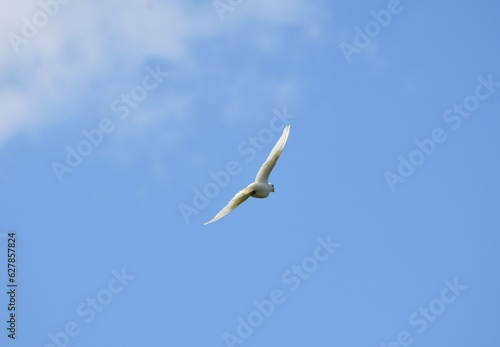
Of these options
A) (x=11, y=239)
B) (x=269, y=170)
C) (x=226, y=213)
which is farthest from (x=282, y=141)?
(x=11, y=239)

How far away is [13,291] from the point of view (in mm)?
23156

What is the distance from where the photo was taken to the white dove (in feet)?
65.3

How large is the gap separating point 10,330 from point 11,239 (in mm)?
2946

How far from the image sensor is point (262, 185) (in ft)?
65.5

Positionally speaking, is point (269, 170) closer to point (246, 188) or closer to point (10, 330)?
point (246, 188)

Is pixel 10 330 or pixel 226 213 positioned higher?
pixel 10 330

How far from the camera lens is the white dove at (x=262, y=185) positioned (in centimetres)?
1991

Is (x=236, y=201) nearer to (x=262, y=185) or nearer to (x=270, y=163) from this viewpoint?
(x=262, y=185)

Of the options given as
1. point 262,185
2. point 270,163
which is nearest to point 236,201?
point 262,185

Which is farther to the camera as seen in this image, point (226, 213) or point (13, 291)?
point (13, 291)

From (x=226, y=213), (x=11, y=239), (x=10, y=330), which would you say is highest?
(x=11, y=239)

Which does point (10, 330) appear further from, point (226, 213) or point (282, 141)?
point (282, 141)

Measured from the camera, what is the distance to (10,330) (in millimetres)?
22969

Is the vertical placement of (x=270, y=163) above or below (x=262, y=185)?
above
